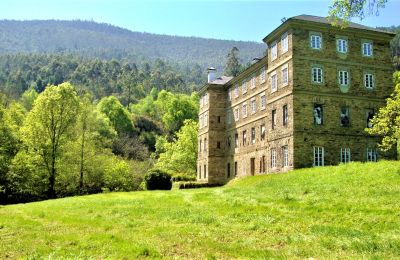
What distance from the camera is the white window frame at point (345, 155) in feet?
132

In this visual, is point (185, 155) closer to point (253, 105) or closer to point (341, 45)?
point (253, 105)

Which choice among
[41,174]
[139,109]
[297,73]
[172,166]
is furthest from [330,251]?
[139,109]

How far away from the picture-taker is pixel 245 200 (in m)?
25.7

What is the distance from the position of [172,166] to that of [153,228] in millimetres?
56796

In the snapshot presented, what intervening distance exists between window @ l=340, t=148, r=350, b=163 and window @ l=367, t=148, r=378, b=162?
2.30 meters

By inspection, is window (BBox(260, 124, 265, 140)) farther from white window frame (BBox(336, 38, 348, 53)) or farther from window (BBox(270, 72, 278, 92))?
white window frame (BBox(336, 38, 348, 53))

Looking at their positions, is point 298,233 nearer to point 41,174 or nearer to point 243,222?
point 243,222

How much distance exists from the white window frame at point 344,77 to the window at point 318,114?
131 inches

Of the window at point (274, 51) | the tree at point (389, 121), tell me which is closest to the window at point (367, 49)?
the window at point (274, 51)

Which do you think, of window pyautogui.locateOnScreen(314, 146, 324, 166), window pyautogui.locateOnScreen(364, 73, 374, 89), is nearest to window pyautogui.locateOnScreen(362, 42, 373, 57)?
window pyautogui.locateOnScreen(364, 73, 374, 89)

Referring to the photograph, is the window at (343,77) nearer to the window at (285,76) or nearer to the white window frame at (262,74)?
the window at (285,76)

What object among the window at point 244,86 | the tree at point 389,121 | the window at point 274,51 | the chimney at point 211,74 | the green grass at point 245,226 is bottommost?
the green grass at point 245,226

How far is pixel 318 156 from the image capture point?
131ft

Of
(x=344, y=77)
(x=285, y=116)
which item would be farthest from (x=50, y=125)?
(x=344, y=77)
